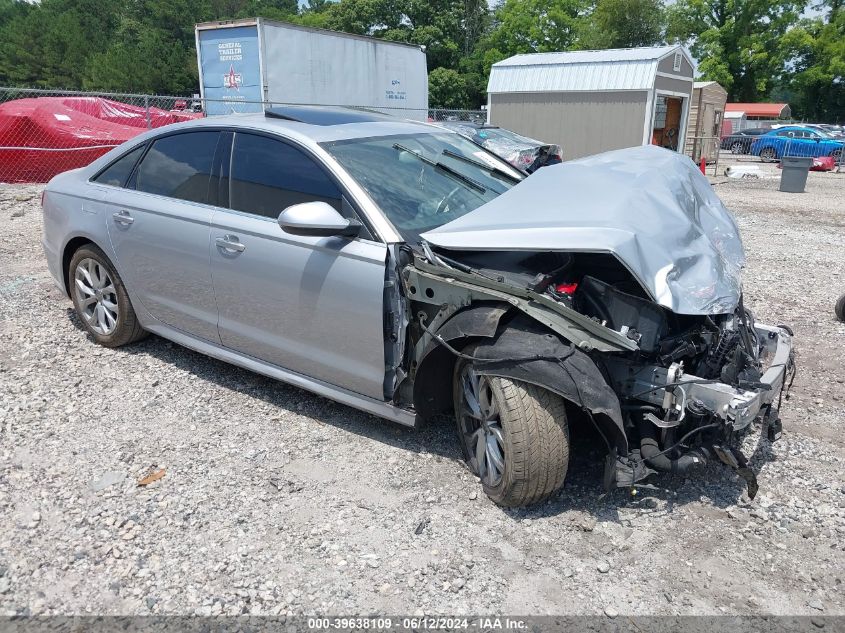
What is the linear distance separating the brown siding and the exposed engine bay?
16.2m

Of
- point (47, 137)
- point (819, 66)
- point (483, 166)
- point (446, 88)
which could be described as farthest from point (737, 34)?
point (483, 166)

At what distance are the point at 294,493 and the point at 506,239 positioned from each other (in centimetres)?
161

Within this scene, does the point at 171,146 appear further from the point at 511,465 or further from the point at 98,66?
the point at 98,66

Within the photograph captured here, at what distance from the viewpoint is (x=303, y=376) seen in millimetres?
3830

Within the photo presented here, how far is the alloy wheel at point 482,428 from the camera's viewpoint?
10.2ft

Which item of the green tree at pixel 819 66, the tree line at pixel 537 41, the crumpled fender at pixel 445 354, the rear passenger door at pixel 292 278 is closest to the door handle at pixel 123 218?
the rear passenger door at pixel 292 278

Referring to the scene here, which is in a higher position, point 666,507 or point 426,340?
point 426,340

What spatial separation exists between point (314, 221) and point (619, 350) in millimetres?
1555

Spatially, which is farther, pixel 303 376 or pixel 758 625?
pixel 303 376

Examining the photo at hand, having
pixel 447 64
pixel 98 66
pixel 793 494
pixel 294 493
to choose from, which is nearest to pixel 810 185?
pixel 793 494

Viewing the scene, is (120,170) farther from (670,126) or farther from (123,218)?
(670,126)

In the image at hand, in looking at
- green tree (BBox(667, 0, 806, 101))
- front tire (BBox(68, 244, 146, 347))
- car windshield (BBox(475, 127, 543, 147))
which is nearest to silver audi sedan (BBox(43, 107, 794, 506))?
front tire (BBox(68, 244, 146, 347))

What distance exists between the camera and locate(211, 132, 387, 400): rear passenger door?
11.2ft

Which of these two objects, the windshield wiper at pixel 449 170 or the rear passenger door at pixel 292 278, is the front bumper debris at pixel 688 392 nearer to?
the rear passenger door at pixel 292 278
